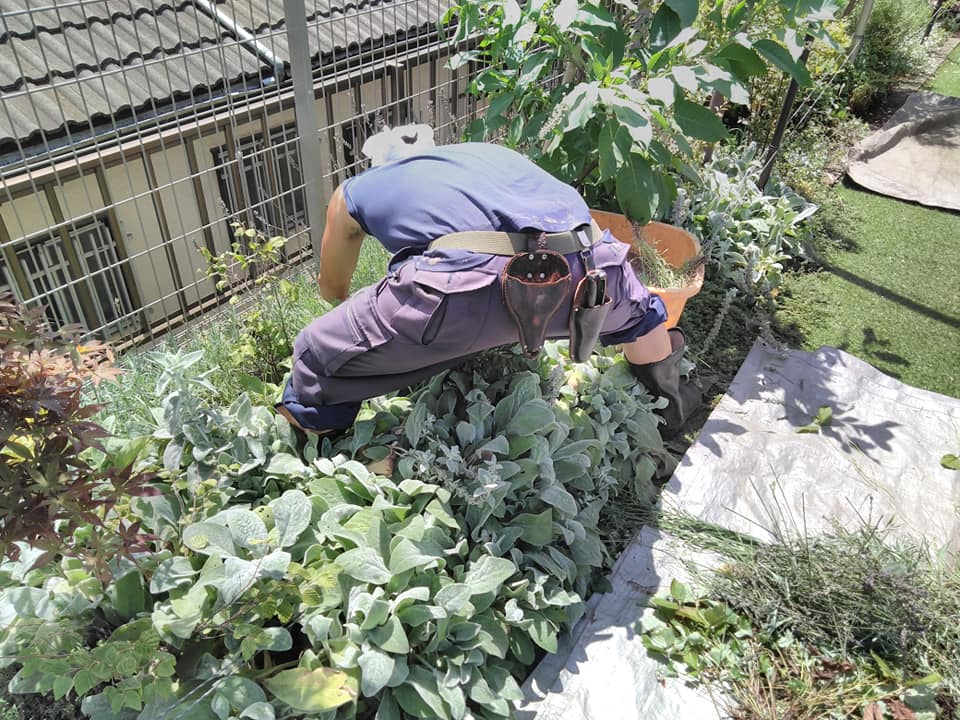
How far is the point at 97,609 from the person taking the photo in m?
1.71

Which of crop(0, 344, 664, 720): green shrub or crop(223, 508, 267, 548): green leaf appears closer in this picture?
crop(0, 344, 664, 720): green shrub

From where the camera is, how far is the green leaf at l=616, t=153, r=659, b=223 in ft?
9.60

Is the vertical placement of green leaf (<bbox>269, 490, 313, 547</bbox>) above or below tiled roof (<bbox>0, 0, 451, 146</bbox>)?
below

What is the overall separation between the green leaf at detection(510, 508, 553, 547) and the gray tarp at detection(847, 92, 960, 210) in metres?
4.34

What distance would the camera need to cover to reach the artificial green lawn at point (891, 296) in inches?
135

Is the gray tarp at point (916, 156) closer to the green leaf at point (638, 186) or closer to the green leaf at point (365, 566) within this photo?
the green leaf at point (638, 186)

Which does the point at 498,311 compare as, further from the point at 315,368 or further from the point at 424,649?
the point at 424,649

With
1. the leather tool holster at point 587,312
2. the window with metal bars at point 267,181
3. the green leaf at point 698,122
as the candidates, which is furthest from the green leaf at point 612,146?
the window with metal bars at point 267,181

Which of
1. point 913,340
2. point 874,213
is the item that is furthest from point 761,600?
point 874,213

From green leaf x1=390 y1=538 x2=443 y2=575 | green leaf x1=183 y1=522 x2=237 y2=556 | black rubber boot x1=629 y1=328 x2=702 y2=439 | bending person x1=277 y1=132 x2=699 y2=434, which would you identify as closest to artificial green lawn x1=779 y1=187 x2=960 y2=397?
black rubber boot x1=629 y1=328 x2=702 y2=439

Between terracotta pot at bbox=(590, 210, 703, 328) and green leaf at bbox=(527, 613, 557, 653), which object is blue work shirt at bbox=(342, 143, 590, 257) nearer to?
green leaf at bbox=(527, 613, 557, 653)

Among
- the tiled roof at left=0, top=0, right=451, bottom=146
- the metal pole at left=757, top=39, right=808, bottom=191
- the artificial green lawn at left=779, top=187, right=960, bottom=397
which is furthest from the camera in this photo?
the metal pole at left=757, top=39, right=808, bottom=191

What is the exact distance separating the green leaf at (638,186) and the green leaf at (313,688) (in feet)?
7.31

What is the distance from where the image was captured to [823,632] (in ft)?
6.57
